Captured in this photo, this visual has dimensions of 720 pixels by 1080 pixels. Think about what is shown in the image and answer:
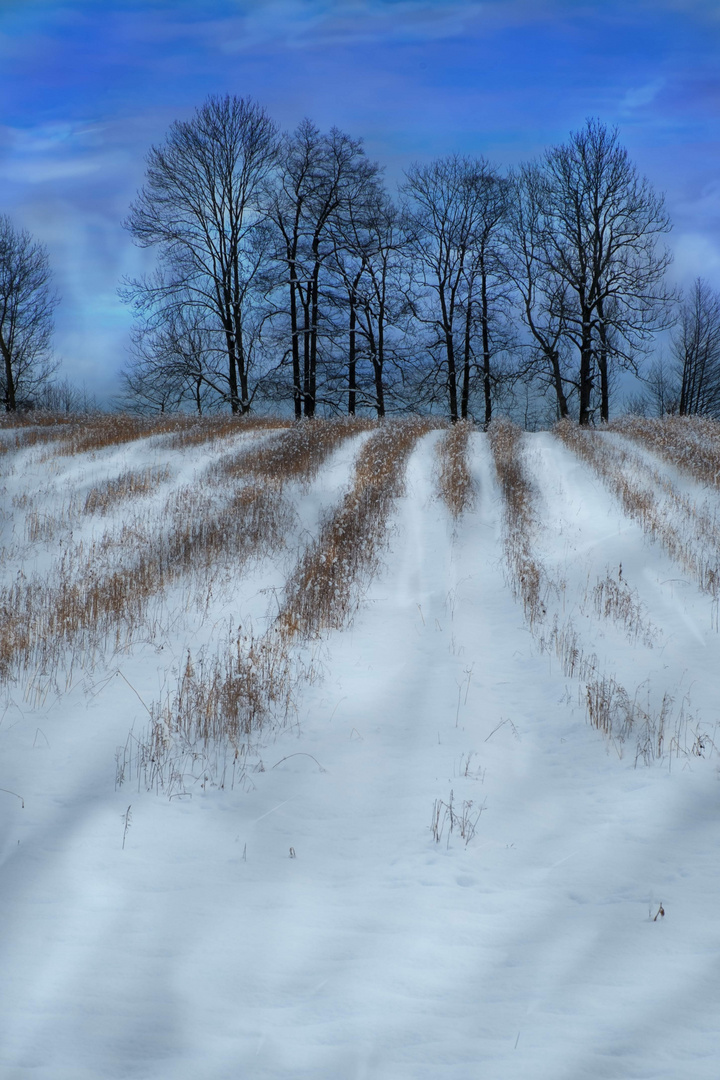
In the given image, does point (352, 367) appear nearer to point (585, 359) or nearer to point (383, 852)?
point (585, 359)

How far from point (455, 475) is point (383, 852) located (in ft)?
33.7

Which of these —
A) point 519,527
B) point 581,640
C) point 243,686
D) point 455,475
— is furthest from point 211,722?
point 455,475

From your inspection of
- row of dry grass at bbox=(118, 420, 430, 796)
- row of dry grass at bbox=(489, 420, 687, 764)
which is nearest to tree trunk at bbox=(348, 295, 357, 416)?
row of dry grass at bbox=(489, 420, 687, 764)

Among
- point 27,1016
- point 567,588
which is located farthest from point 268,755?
point 567,588

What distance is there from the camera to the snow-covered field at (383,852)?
7.95 ft

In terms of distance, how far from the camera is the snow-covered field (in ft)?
7.95

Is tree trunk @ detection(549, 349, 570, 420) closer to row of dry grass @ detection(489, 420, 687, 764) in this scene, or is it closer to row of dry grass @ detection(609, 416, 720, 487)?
row of dry grass @ detection(609, 416, 720, 487)

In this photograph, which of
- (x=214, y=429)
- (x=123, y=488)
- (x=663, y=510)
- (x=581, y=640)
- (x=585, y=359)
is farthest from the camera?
(x=585, y=359)

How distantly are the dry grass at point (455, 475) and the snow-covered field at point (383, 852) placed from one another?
13.6ft

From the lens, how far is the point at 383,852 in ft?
11.6

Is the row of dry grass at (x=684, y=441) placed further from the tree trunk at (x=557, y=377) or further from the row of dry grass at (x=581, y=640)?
the tree trunk at (x=557, y=377)

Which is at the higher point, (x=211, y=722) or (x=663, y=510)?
(x=663, y=510)

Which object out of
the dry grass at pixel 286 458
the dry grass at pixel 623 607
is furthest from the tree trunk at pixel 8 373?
the dry grass at pixel 623 607

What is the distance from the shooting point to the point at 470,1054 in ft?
7.73
